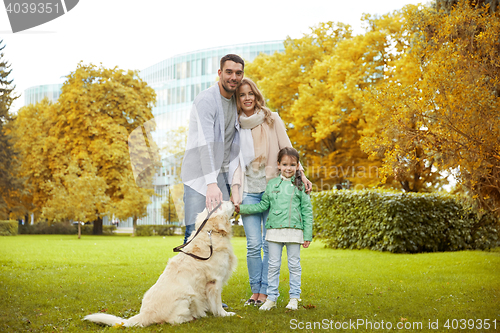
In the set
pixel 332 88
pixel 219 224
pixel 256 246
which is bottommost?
pixel 256 246

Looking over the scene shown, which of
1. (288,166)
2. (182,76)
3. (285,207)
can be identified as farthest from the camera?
(182,76)

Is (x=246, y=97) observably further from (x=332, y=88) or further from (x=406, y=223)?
(x=332, y=88)

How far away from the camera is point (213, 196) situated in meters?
4.63

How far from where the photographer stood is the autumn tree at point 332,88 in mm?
19969

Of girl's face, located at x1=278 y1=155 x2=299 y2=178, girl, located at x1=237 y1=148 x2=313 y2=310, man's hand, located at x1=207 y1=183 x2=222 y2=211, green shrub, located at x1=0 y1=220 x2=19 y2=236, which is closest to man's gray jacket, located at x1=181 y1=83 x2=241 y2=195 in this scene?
man's hand, located at x1=207 y1=183 x2=222 y2=211

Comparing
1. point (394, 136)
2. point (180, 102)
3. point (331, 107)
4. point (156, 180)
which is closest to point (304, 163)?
point (331, 107)

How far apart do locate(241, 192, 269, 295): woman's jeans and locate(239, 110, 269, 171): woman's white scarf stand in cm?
43

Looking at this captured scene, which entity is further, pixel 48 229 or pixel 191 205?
pixel 48 229

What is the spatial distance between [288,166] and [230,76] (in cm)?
130

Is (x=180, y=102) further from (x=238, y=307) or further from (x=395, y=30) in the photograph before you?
(x=238, y=307)

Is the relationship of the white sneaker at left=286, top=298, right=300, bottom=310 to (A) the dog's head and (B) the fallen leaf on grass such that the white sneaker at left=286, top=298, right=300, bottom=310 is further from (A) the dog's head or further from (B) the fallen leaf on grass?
(B) the fallen leaf on grass

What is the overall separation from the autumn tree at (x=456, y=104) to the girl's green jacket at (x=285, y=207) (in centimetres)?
374

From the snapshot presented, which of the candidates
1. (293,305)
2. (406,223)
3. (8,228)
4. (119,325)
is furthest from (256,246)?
(8,228)

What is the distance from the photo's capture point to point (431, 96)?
7.63 metres
